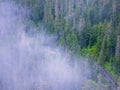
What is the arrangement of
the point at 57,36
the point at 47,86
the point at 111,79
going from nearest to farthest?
the point at 47,86 < the point at 111,79 < the point at 57,36

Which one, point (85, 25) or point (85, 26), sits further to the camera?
point (85, 25)

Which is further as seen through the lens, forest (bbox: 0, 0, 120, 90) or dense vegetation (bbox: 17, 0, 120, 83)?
dense vegetation (bbox: 17, 0, 120, 83)

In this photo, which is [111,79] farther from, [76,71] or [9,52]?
[9,52]

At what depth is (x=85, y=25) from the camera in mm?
68812

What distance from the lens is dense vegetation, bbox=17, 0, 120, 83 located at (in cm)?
5909

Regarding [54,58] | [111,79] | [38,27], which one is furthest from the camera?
[38,27]

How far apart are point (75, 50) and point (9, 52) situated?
14.2m

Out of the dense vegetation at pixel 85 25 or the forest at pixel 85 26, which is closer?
the forest at pixel 85 26

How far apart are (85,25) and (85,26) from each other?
504 mm

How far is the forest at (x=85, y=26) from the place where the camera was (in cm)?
5838

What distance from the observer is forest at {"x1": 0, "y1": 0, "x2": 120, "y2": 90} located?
2298 inches

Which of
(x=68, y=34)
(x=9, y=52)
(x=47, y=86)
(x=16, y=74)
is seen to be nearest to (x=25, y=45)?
(x=9, y=52)

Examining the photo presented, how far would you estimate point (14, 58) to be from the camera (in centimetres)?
6262

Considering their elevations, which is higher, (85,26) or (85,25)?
(85,25)
